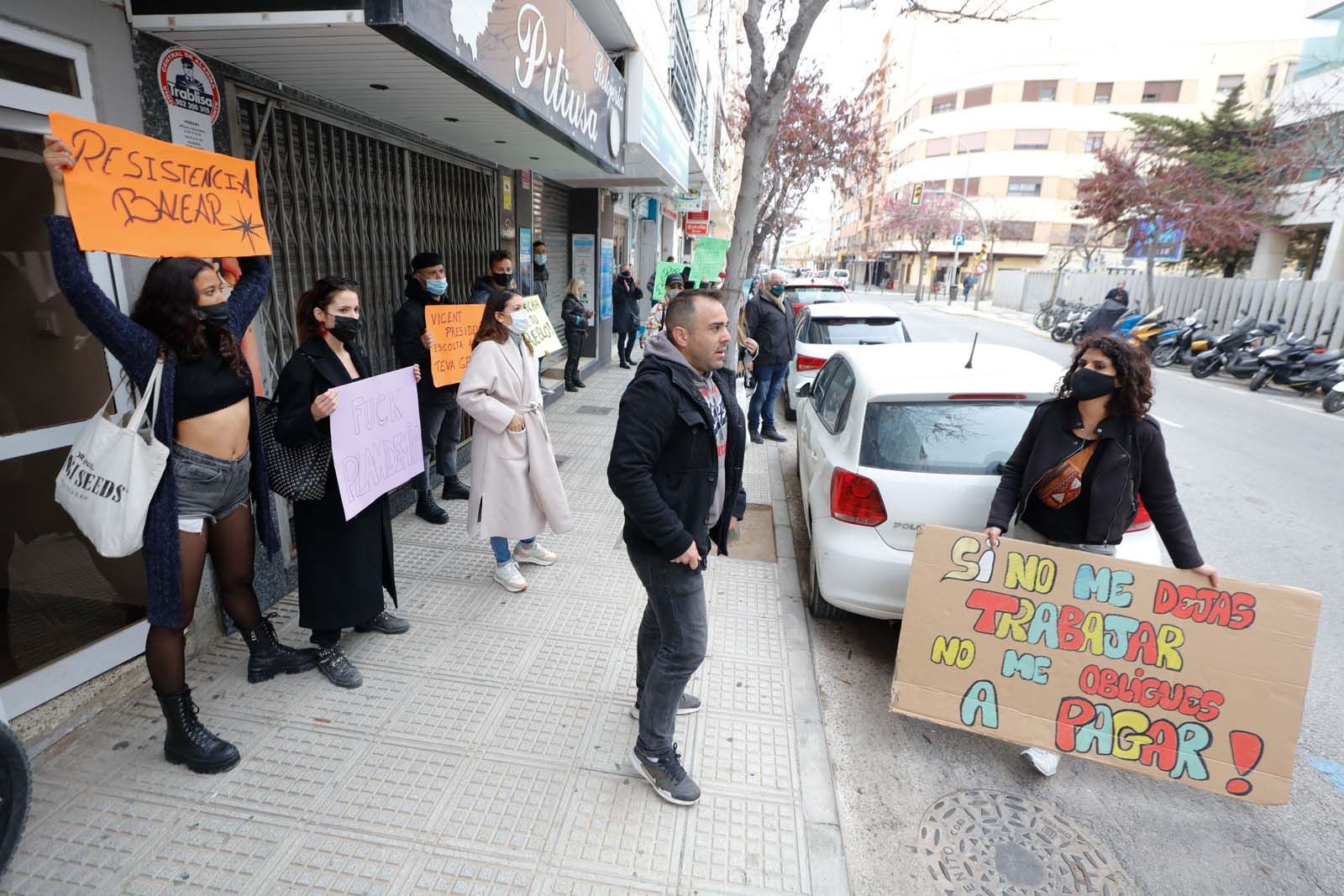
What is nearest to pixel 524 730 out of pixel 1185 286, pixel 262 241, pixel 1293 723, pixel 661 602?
pixel 661 602

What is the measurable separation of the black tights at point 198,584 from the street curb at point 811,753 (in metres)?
2.51

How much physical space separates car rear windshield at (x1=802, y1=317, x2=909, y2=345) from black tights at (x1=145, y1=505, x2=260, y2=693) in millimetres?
6906

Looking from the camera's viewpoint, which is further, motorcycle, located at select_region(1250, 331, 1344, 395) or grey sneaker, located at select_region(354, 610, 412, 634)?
motorcycle, located at select_region(1250, 331, 1344, 395)

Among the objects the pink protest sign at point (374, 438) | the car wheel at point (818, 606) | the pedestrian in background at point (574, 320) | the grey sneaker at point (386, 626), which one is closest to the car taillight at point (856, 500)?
the car wheel at point (818, 606)

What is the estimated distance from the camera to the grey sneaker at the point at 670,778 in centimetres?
262

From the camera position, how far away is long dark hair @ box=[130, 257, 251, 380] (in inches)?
95.0

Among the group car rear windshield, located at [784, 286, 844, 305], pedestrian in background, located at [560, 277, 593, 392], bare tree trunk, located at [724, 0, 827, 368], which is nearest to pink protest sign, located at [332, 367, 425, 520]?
bare tree trunk, located at [724, 0, 827, 368]

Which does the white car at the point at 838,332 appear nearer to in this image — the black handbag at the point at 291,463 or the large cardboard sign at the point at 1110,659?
the large cardboard sign at the point at 1110,659

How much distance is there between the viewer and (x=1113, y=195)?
24.0m

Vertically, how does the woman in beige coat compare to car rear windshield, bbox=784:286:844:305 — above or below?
below

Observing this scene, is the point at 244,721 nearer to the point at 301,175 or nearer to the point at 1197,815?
the point at 301,175

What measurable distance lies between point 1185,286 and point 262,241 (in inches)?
1017

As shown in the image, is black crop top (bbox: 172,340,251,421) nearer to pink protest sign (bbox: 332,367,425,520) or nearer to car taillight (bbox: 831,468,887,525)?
pink protest sign (bbox: 332,367,425,520)

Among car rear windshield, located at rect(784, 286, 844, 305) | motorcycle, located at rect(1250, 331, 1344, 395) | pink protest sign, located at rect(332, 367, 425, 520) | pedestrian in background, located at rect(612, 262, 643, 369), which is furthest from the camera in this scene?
car rear windshield, located at rect(784, 286, 844, 305)
